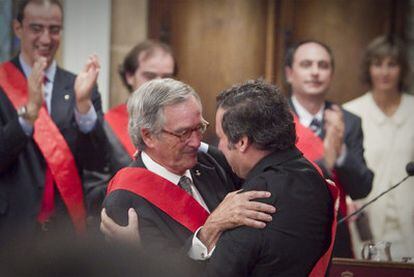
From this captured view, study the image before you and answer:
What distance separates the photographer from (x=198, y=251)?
7.11 feet

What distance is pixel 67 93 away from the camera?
3.63 meters

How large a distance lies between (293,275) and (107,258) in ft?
4.06

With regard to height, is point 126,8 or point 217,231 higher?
point 126,8

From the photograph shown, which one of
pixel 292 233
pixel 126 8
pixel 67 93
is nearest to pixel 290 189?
pixel 292 233

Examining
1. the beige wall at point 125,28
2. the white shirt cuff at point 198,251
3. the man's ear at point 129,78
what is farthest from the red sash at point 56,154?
the white shirt cuff at point 198,251

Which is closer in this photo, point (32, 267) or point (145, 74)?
point (32, 267)

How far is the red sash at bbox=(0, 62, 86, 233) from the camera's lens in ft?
11.6

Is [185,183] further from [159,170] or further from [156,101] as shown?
[156,101]

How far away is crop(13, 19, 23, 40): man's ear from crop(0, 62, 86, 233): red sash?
297 mm

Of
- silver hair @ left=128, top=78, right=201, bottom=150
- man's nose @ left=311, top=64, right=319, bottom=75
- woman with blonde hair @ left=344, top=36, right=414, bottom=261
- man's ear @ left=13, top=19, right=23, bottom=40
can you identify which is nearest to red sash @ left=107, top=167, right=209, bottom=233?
silver hair @ left=128, top=78, right=201, bottom=150

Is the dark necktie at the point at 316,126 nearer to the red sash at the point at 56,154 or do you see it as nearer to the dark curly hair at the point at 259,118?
the red sash at the point at 56,154

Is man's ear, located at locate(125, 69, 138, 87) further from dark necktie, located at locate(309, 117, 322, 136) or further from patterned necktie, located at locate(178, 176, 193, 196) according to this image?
patterned necktie, located at locate(178, 176, 193, 196)

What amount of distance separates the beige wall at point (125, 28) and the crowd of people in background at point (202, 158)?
0.33 meters

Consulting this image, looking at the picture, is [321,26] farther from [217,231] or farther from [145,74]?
[217,231]
